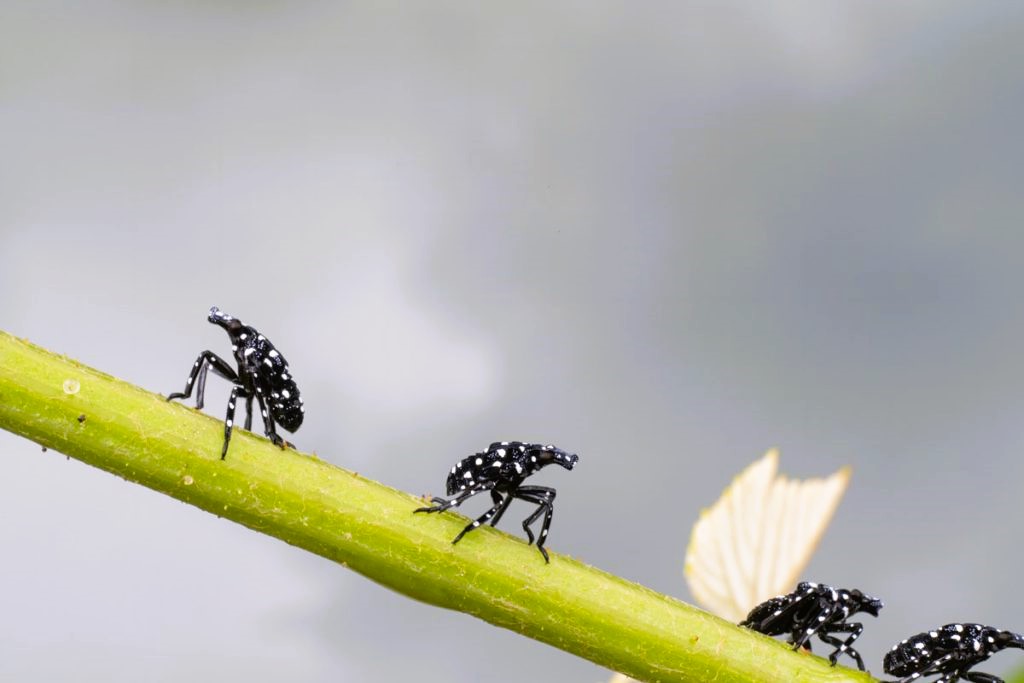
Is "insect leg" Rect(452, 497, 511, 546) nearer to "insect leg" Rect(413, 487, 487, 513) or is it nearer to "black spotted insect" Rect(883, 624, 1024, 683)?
"insect leg" Rect(413, 487, 487, 513)

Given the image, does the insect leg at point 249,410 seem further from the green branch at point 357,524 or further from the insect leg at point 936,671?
the insect leg at point 936,671

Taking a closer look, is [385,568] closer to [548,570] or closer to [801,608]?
[548,570]

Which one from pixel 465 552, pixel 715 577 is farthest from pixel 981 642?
pixel 465 552

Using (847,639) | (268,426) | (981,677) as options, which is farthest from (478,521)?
(981,677)

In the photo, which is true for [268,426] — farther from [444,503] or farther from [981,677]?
[981,677]

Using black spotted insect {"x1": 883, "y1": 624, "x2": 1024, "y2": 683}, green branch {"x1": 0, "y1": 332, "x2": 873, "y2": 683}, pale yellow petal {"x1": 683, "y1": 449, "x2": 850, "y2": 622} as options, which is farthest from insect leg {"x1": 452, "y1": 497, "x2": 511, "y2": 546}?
black spotted insect {"x1": 883, "y1": 624, "x2": 1024, "y2": 683}

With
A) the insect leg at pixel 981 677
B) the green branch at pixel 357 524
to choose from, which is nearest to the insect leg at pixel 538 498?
the green branch at pixel 357 524
